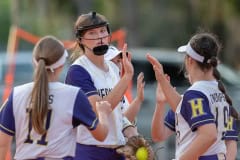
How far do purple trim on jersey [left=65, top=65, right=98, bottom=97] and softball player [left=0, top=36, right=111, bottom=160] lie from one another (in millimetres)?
541

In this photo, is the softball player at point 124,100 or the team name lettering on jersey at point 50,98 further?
the softball player at point 124,100

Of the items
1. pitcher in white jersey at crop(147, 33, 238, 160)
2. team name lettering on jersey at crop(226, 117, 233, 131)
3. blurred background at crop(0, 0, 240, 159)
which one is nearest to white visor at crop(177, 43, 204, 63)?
pitcher in white jersey at crop(147, 33, 238, 160)

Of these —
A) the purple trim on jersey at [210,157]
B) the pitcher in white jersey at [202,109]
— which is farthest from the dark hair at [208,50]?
the purple trim on jersey at [210,157]

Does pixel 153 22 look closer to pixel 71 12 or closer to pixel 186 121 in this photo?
pixel 71 12

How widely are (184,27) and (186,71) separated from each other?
21.4 meters

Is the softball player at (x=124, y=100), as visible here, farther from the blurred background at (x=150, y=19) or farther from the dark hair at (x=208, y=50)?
the blurred background at (x=150, y=19)

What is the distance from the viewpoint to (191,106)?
21.0ft

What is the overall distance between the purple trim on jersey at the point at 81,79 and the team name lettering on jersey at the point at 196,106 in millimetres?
846

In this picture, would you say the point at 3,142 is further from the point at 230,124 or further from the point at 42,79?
the point at 230,124

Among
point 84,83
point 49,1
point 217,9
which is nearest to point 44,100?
point 84,83

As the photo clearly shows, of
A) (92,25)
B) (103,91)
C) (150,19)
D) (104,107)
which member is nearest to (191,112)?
(104,107)

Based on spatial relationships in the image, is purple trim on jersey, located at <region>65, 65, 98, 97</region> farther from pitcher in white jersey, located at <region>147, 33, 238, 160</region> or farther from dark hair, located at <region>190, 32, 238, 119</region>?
dark hair, located at <region>190, 32, 238, 119</region>

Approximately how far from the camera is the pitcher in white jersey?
6.33m

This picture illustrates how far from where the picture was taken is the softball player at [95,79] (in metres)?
6.95
